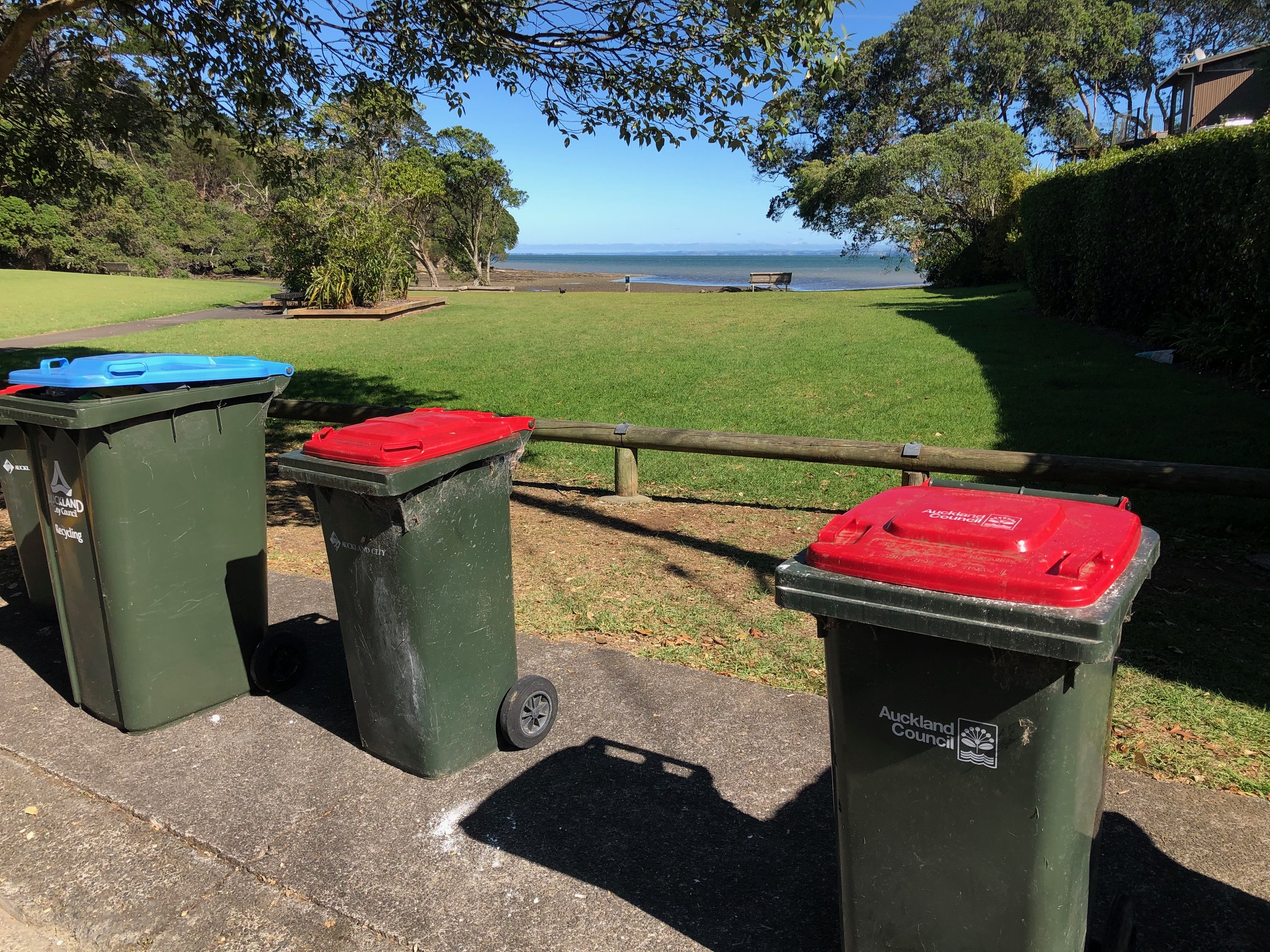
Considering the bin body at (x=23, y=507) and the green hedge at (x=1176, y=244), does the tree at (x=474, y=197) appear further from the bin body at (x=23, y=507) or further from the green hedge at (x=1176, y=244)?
the bin body at (x=23, y=507)

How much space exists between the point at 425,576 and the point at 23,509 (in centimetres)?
303

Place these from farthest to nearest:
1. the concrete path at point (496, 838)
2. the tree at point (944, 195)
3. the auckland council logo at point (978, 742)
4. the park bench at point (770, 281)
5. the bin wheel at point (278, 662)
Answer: the park bench at point (770, 281)
the tree at point (944, 195)
the bin wheel at point (278, 662)
the concrete path at point (496, 838)
the auckland council logo at point (978, 742)

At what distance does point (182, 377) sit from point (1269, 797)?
4.41m

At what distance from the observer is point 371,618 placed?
3.27 metres

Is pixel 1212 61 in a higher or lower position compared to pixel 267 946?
higher

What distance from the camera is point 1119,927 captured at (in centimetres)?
223

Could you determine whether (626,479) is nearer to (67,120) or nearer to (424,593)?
(424,593)

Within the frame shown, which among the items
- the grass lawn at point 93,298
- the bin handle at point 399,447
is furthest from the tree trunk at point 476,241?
the bin handle at point 399,447

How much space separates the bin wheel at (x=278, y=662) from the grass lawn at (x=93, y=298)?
19966 millimetres

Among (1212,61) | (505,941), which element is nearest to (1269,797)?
(505,941)

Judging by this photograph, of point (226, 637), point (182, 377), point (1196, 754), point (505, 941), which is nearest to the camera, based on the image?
point (505, 941)

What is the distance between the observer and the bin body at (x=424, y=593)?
312 centimetres

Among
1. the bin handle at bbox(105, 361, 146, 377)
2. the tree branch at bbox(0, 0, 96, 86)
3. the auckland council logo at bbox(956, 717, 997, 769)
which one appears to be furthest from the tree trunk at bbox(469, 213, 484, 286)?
the auckland council logo at bbox(956, 717, 997, 769)

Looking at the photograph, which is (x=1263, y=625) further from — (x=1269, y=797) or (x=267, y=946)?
(x=267, y=946)
